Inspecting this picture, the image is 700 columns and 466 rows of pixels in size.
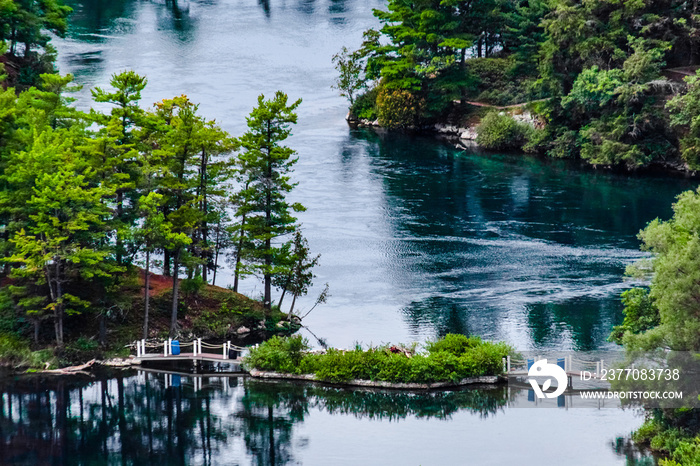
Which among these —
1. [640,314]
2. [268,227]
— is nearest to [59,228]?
[268,227]

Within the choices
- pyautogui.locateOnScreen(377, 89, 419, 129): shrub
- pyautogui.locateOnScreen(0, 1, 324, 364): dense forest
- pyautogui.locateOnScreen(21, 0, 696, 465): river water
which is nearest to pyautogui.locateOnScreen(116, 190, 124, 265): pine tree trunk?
pyautogui.locateOnScreen(0, 1, 324, 364): dense forest

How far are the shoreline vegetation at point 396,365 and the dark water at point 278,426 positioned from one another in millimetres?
842

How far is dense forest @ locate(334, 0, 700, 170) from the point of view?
88.8 m

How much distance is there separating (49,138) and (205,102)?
5586cm

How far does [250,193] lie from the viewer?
5728cm

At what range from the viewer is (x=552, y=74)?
94.7m

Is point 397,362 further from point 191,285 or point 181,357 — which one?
point 191,285

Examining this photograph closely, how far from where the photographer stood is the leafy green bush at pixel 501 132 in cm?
9788

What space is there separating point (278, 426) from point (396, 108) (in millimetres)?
65488

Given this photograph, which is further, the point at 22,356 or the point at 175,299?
the point at 175,299

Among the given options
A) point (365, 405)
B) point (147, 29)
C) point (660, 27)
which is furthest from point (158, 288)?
point (147, 29)

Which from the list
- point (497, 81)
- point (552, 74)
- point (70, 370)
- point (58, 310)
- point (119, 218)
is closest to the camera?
point (70, 370)

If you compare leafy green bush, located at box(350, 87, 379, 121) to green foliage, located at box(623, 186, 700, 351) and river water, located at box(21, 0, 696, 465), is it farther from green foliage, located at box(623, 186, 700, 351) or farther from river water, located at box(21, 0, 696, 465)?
green foliage, located at box(623, 186, 700, 351)

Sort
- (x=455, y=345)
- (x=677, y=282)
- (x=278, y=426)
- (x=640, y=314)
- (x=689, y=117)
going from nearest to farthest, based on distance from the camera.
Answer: (x=677, y=282), (x=278, y=426), (x=640, y=314), (x=455, y=345), (x=689, y=117)
